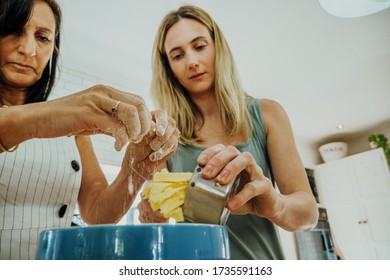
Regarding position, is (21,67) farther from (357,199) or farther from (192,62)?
(357,199)

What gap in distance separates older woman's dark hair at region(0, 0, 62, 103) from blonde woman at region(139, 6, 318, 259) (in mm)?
188

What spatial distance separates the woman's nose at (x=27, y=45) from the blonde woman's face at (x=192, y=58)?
0.23 meters

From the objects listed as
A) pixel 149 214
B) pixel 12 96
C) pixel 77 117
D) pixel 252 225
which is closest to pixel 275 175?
pixel 252 225

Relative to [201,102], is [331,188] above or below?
below

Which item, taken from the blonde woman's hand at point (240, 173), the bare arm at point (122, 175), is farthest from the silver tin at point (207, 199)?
the bare arm at point (122, 175)

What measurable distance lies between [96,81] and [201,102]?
28cm

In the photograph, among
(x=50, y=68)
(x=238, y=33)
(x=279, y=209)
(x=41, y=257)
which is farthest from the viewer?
(x=238, y=33)

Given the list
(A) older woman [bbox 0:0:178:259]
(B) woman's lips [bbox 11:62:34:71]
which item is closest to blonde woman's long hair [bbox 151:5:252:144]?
(A) older woman [bbox 0:0:178:259]

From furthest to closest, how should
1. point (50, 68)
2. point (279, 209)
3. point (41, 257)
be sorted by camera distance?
point (50, 68)
point (279, 209)
point (41, 257)

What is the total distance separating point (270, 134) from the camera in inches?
20.3

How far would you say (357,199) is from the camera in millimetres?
777

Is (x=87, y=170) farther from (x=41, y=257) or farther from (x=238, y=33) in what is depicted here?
(x=238, y=33)

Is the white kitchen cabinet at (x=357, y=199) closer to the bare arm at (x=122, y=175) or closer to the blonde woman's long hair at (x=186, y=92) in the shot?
the blonde woman's long hair at (x=186, y=92)

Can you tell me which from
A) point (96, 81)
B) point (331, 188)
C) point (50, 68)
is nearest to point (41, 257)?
point (50, 68)
